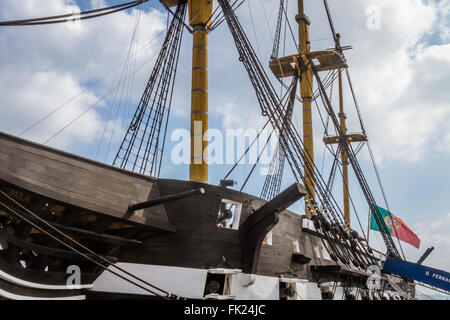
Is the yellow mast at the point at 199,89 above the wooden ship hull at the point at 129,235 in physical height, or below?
above

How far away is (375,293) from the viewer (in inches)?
633

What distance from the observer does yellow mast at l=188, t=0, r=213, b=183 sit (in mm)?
9664

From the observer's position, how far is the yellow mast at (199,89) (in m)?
9.66

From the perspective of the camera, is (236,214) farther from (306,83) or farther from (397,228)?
(306,83)

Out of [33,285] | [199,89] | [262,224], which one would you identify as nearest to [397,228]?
[262,224]

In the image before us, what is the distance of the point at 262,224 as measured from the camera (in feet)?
28.9

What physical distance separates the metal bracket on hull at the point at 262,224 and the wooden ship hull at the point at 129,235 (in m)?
0.02

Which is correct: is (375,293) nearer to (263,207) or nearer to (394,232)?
(394,232)

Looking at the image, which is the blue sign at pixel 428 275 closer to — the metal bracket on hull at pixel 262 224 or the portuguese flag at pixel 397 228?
the portuguese flag at pixel 397 228

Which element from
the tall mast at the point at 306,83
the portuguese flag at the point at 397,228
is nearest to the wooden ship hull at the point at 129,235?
the portuguese flag at the point at 397,228

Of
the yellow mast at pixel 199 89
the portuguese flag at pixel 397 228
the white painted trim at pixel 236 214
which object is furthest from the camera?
the portuguese flag at pixel 397 228

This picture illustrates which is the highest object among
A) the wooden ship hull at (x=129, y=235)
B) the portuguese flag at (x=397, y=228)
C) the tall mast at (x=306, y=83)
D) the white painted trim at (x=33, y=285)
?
the tall mast at (x=306, y=83)

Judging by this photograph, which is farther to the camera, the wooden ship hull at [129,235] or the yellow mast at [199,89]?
the yellow mast at [199,89]

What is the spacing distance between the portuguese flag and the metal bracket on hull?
13218 millimetres
